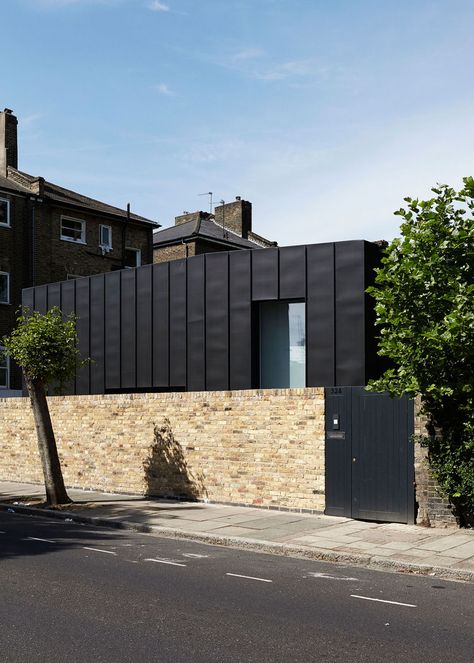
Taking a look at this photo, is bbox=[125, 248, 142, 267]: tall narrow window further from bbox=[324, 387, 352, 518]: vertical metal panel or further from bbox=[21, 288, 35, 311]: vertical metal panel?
bbox=[324, 387, 352, 518]: vertical metal panel

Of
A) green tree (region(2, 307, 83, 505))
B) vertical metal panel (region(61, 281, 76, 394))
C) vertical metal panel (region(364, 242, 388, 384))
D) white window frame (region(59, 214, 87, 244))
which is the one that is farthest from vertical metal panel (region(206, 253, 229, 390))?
white window frame (region(59, 214, 87, 244))

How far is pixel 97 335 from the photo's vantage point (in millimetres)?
22047

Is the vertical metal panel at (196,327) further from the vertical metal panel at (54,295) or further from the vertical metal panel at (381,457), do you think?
the vertical metal panel at (54,295)

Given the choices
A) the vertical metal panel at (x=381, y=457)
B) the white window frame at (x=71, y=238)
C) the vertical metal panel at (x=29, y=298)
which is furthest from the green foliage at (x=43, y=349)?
the white window frame at (x=71, y=238)

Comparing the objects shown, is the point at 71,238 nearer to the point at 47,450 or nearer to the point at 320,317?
the point at 47,450

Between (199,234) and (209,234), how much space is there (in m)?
1.33

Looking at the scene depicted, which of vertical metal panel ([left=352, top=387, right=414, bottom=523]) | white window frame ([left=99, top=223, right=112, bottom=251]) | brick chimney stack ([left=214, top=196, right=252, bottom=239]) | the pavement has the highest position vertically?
brick chimney stack ([left=214, top=196, right=252, bottom=239])

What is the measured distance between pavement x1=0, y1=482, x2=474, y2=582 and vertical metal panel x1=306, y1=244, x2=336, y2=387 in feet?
10.3

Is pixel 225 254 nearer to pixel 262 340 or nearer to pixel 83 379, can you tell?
pixel 262 340

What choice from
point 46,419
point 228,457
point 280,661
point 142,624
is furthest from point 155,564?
point 46,419

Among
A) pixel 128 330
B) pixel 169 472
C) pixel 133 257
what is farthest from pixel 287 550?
pixel 133 257

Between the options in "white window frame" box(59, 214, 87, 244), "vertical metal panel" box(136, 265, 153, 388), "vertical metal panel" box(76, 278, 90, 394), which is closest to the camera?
"vertical metal panel" box(136, 265, 153, 388)

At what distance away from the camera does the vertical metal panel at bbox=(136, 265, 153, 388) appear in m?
20.6

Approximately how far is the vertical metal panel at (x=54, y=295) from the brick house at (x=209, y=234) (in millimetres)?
18904
